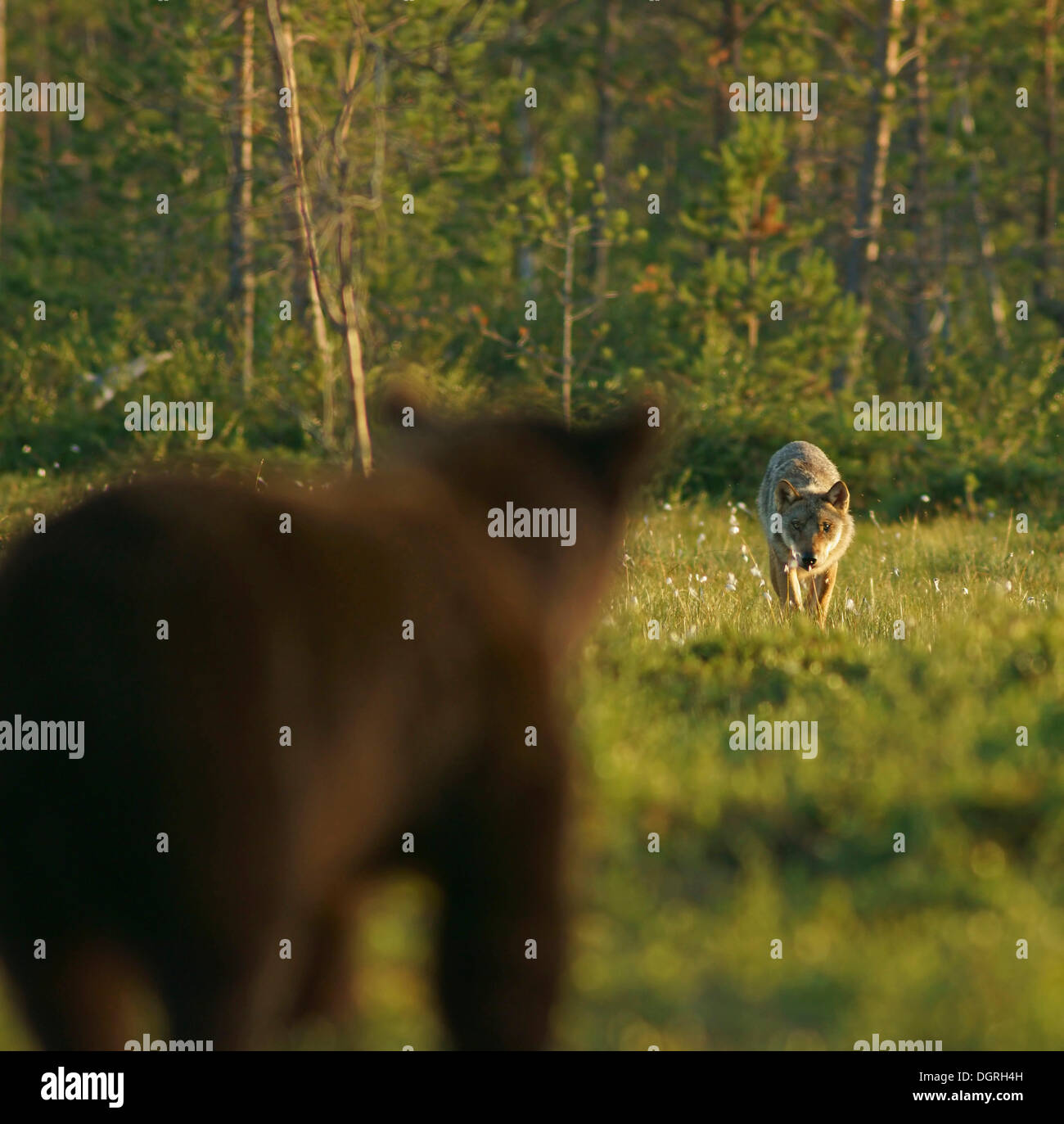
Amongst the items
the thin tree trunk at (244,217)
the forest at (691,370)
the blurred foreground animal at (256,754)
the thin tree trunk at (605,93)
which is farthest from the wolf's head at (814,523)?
the thin tree trunk at (605,93)

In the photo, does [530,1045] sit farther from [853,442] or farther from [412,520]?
[853,442]

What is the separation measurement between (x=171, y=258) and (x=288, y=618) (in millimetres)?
22794

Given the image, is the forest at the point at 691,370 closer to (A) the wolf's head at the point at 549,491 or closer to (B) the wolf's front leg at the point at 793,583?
(B) the wolf's front leg at the point at 793,583

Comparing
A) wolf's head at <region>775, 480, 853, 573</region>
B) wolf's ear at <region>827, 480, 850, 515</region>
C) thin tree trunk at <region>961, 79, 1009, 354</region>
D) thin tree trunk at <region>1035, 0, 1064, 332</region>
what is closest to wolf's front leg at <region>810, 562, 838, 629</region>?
wolf's head at <region>775, 480, 853, 573</region>

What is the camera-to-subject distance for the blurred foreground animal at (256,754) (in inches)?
110

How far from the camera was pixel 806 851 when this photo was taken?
5.12 meters

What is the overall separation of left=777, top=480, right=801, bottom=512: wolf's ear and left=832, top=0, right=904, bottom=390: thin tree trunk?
9823mm

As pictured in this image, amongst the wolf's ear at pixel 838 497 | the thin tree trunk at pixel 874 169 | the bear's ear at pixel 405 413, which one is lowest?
the bear's ear at pixel 405 413

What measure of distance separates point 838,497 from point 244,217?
13254mm

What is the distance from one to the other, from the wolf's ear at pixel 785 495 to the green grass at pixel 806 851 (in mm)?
1986

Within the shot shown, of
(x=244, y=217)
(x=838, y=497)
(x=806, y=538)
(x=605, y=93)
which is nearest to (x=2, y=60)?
(x=244, y=217)

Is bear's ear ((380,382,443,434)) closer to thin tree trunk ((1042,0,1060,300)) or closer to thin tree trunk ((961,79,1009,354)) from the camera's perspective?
thin tree trunk ((961,79,1009,354))

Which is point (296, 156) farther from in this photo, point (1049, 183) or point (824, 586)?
point (1049, 183)
